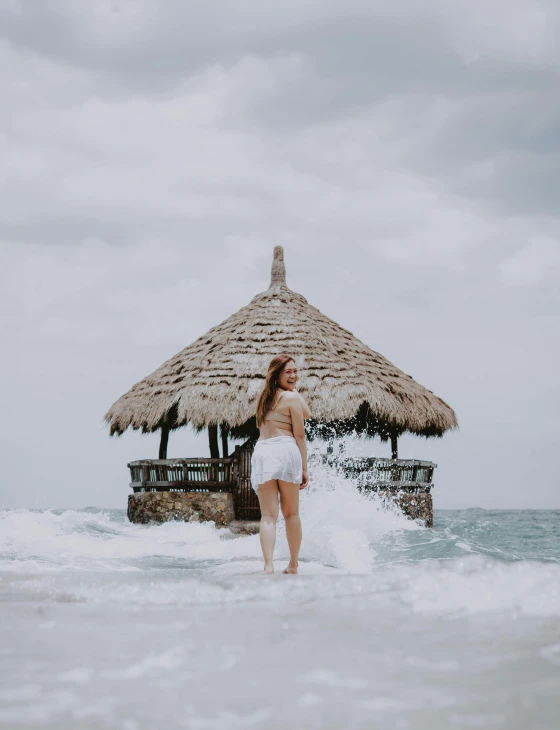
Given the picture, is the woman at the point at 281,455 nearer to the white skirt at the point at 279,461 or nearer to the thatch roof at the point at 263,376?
the white skirt at the point at 279,461

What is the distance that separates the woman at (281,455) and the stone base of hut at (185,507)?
22.9 ft

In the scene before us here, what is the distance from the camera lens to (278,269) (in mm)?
15742

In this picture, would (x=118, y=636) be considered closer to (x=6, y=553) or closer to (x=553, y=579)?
(x=553, y=579)

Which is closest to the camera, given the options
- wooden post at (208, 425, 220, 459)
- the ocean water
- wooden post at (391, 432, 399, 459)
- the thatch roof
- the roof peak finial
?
the ocean water

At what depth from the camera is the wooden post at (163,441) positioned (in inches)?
556

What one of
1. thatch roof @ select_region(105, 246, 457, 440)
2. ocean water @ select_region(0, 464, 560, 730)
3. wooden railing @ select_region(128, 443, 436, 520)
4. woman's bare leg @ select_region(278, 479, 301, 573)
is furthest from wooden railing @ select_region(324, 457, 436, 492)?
ocean water @ select_region(0, 464, 560, 730)

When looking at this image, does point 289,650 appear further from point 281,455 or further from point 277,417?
point 277,417

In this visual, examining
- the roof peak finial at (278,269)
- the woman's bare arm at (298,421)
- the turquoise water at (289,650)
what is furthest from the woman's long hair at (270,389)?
the roof peak finial at (278,269)

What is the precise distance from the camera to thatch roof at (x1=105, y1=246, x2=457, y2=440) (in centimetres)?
1247

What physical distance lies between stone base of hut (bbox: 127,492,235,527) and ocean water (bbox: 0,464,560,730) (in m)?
7.81

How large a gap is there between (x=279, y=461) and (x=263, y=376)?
293 inches

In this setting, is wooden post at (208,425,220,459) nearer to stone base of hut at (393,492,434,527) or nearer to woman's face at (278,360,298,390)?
stone base of hut at (393,492,434,527)

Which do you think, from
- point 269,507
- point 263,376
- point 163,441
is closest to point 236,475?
point 263,376

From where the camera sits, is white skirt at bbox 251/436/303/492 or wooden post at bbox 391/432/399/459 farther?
wooden post at bbox 391/432/399/459
